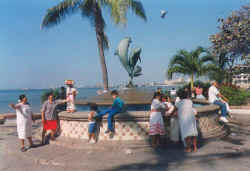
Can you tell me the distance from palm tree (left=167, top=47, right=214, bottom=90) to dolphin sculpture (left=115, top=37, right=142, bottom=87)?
9426 mm

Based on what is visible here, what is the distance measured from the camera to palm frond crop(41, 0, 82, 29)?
12.3 m

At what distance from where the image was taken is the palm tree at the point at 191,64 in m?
19.4

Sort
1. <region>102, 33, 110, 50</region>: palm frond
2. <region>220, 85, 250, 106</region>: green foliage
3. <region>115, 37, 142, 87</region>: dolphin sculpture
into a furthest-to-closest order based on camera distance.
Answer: <region>220, 85, 250, 106</region>: green foliage, <region>102, 33, 110, 50</region>: palm frond, <region>115, 37, 142, 87</region>: dolphin sculpture

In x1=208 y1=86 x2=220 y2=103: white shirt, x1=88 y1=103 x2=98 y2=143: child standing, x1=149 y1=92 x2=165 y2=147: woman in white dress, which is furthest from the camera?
x1=208 y1=86 x2=220 y2=103: white shirt

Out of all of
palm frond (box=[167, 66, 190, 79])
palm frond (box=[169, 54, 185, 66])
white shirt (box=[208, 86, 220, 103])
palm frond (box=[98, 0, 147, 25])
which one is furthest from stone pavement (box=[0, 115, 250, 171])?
palm frond (box=[169, 54, 185, 66])

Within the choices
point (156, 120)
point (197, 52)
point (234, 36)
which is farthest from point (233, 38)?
point (156, 120)

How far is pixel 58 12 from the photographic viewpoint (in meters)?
12.4

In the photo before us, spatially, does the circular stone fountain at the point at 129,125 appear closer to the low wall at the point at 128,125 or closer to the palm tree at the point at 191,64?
the low wall at the point at 128,125

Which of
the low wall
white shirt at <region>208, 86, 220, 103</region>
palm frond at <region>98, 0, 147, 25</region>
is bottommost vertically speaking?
the low wall

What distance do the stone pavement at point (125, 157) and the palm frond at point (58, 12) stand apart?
8685 mm

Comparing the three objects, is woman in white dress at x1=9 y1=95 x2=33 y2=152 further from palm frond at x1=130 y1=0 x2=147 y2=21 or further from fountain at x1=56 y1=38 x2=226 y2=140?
palm frond at x1=130 y1=0 x2=147 y2=21

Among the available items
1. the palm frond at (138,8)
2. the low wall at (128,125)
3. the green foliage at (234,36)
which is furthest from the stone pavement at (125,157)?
the green foliage at (234,36)

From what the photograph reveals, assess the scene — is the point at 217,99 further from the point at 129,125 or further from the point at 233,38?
the point at 233,38

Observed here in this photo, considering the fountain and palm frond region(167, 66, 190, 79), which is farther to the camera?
palm frond region(167, 66, 190, 79)
